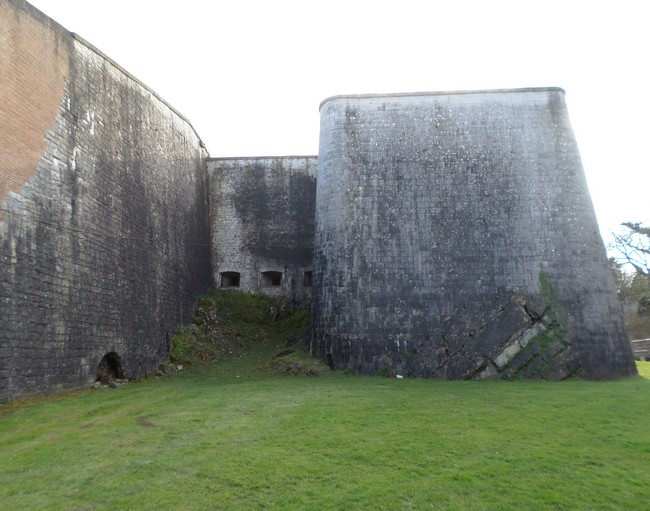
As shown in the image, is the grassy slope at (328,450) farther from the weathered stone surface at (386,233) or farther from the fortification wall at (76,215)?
the weathered stone surface at (386,233)

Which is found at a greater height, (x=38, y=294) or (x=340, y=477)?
(x=38, y=294)

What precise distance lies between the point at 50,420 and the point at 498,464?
702 centimetres

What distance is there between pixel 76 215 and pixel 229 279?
9498 mm

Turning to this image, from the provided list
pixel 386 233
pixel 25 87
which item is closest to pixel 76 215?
pixel 25 87

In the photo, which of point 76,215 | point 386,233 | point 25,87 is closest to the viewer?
point 25,87

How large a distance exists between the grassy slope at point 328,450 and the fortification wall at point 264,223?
9.38 m

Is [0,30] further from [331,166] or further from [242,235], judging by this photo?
[242,235]

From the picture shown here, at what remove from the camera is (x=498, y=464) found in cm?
653

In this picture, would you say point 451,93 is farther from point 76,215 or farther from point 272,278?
point 76,215

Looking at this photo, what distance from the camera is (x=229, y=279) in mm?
21328

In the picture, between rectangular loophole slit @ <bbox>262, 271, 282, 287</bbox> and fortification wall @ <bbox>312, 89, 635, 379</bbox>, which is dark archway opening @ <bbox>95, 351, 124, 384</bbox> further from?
rectangular loophole slit @ <bbox>262, 271, 282, 287</bbox>

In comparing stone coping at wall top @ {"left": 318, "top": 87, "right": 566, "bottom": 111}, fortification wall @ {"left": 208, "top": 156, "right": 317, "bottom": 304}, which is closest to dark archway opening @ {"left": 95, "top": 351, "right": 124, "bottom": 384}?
fortification wall @ {"left": 208, "top": 156, "right": 317, "bottom": 304}

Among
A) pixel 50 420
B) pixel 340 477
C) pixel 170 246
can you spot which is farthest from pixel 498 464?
pixel 170 246

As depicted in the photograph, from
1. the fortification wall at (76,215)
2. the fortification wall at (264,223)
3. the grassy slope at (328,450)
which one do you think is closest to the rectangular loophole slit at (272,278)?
the fortification wall at (264,223)
